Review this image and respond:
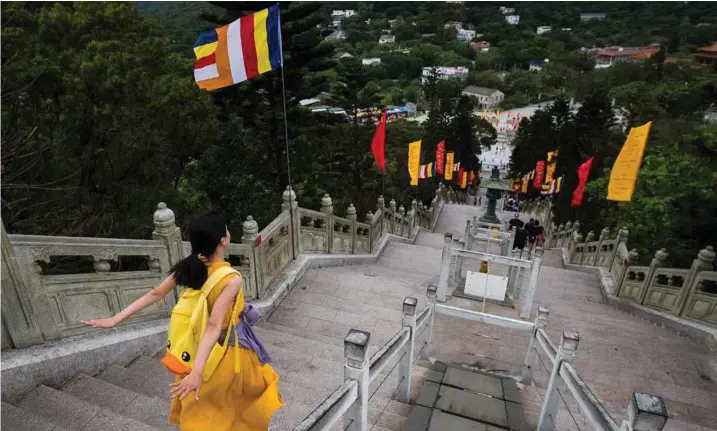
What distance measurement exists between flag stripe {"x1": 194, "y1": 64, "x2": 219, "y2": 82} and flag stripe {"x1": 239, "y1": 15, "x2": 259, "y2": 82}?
18.6 inches

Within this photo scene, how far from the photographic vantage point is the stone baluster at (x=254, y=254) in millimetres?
5530

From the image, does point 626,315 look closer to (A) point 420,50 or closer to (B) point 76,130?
(B) point 76,130

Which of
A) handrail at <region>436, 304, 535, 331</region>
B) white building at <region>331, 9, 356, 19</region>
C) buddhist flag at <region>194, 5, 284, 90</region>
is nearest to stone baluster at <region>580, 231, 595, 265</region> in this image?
handrail at <region>436, 304, 535, 331</region>

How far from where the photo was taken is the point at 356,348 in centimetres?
243

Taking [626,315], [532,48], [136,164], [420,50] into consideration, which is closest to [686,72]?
[532,48]

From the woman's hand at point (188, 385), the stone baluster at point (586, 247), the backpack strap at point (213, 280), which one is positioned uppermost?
the backpack strap at point (213, 280)

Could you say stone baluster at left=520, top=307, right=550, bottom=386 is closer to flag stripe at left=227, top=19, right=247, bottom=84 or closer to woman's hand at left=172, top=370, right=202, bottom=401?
woman's hand at left=172, top=370, right=202, bottom=401

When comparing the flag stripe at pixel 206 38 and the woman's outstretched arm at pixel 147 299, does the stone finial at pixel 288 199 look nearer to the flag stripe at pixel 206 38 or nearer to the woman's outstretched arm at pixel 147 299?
the flag stripe at pixel 206 38

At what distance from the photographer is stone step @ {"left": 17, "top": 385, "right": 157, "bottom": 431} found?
2.98 m

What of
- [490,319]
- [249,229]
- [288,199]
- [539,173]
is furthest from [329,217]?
[539,173]

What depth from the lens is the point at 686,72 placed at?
5188 centimetres

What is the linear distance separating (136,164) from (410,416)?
1218 cm

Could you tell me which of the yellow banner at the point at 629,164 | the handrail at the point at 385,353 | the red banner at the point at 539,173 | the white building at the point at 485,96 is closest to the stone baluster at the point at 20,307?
the handrail at the point at 385,353

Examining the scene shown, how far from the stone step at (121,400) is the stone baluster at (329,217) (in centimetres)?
493
